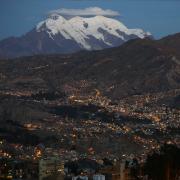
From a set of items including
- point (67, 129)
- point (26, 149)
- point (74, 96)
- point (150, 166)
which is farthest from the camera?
point (74, 96)

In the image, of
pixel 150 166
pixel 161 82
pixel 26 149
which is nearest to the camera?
pixel 150 166

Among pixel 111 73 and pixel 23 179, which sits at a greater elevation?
pixel 111 73

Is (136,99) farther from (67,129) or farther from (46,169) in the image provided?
(46,169)

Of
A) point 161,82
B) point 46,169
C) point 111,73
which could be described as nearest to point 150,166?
point 46,169

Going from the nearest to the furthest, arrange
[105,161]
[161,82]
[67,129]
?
[105,161]
[67,129]
[161,82]

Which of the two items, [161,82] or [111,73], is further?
[111,73]

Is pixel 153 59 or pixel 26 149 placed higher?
pixel 153 59

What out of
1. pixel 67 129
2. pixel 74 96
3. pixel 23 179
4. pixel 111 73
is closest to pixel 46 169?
pixel 23 179

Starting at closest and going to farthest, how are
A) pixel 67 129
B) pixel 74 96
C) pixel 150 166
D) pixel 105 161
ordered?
pixel 150 166 < pixel 105 161 < pixel 67 129 < pixel 74 96

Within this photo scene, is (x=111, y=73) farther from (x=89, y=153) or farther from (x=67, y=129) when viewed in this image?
(x=89, y=153)

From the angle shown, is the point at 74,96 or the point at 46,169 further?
the point at 74,96
